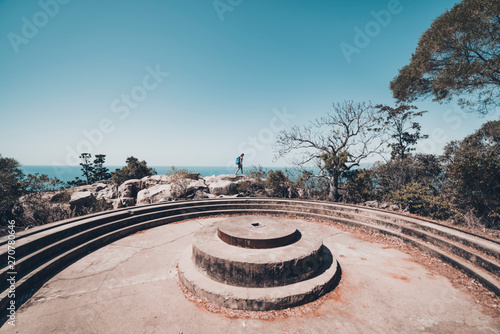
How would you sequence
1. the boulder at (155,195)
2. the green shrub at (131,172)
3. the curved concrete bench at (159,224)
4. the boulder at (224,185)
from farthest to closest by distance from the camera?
the green shrub at (131,172) < the boulder at (224,185) < the boulder at (155,195) < the curved concrete bench at (159,224)

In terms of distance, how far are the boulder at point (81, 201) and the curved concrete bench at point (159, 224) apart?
227cm

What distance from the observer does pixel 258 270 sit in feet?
12.0

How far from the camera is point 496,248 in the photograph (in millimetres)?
4508

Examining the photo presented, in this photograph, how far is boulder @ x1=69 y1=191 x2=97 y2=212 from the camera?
8.32m

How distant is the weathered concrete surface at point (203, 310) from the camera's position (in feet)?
9.73

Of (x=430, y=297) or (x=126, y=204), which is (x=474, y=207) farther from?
(x=126, y=204)

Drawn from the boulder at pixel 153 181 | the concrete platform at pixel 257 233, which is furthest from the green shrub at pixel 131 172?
the concrete platform at pixel 257 233

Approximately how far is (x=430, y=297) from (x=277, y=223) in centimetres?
356

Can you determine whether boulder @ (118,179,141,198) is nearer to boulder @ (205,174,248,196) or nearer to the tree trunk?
boulder @ (205,174,248,196)

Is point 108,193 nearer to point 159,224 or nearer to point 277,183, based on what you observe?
point 159,224

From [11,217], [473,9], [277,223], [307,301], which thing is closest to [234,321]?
[307,301]

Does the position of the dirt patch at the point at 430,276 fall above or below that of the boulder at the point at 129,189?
below

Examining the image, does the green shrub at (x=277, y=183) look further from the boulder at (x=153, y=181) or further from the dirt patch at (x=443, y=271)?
the boulder at (x=153, y=181)

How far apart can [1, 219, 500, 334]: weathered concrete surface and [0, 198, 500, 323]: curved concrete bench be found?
0.43 meters
